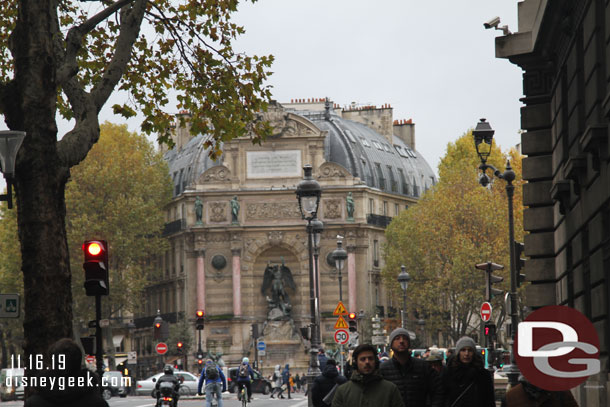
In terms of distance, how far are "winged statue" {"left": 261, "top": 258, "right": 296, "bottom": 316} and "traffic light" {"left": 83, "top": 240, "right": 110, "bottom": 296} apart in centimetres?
8445

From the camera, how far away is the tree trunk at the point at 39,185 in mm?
17281

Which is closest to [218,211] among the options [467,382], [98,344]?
[98,344]

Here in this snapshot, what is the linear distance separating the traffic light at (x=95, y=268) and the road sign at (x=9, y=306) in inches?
113

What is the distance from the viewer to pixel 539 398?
1184cm

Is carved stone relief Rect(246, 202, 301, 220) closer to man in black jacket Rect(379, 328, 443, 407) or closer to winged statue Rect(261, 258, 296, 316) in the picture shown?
winged statue Rect(261, 258, 296, 316)

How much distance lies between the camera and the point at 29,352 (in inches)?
673

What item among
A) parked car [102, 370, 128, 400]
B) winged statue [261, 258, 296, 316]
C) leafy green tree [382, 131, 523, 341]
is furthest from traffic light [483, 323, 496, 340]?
winged statue [261, 258, 296, 316]

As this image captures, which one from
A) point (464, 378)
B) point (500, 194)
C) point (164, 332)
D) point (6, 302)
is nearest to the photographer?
point (464, 378)

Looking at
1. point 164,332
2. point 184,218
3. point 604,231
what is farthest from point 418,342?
point 604,231

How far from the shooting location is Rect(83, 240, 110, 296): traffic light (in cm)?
1828

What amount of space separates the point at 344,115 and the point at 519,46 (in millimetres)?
94077

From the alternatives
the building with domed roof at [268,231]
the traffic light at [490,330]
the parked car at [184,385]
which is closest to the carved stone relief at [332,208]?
the building with domed roof at [268,231]

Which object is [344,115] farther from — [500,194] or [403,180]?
[500,194]

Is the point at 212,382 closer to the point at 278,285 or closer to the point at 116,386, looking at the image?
the point at 116,386
